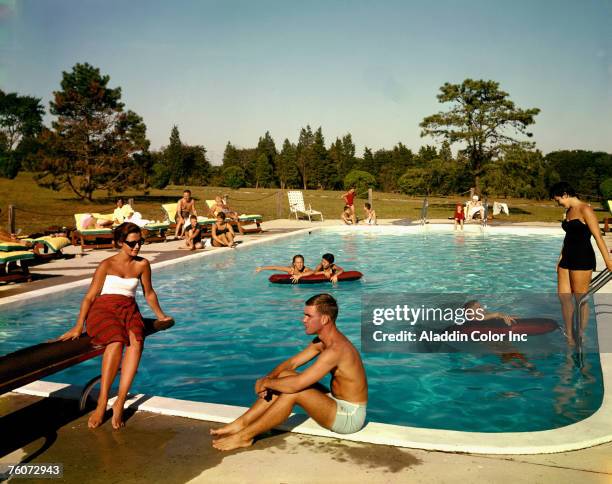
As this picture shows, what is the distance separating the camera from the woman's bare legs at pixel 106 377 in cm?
417

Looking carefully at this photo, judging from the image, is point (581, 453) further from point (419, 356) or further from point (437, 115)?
point (437, 115)

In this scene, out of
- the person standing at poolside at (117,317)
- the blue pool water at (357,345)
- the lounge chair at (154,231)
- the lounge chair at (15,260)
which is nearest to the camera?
the person standing at poolside at (117,317)

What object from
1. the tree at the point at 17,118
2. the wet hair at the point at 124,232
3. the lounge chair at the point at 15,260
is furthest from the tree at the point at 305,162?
the wet hair at the point at 124,232

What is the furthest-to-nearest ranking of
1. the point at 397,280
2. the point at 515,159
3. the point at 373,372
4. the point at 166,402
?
the point at 515,159 < the point at 397,280 < the point at 373,372 < the point at 166,402

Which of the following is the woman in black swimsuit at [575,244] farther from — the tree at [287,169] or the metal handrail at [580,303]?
the tree at [287,169]

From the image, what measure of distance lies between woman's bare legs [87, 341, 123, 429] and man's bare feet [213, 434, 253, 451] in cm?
102

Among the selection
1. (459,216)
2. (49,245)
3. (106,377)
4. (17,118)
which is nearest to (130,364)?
(106,377)

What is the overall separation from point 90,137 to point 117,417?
123 ft

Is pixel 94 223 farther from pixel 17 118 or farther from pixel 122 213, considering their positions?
pixel 17 118

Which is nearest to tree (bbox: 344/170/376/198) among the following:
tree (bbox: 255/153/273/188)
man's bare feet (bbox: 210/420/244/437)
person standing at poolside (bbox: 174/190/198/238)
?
tree (bbox: 255/153/273/188)

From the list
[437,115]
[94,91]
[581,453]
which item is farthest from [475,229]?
[94,91]

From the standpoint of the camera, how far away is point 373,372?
23.2 ft

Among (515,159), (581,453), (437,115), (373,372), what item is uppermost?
(437,115)

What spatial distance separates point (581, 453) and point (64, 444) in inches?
136
